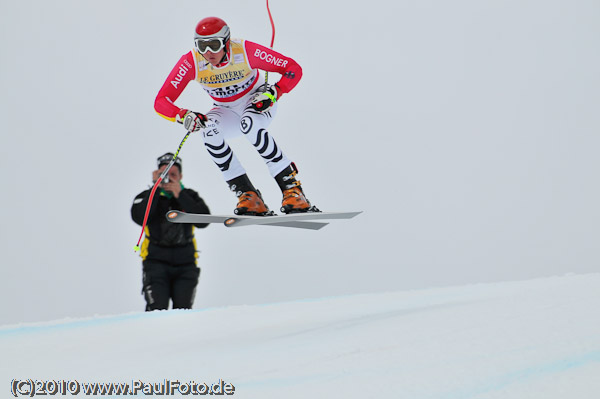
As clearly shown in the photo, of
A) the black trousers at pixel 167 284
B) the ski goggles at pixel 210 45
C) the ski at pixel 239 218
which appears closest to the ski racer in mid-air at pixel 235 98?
the ski goggles at pixel 210 45

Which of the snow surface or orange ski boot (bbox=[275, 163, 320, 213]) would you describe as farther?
orange ski boot (bbox=[275, 163, 320, 213])

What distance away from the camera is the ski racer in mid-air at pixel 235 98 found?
4.16 m

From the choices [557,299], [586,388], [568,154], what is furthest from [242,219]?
[568,154]

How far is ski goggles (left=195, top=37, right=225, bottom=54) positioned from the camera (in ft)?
13.3

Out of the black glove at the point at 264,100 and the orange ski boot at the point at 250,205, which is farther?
the orange ski boot at the point at 250,205

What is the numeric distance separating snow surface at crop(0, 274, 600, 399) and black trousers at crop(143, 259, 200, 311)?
1.88 feet

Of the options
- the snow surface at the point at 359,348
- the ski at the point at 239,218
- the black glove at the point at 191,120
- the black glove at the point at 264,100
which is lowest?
the snow surface at the point at 359,348

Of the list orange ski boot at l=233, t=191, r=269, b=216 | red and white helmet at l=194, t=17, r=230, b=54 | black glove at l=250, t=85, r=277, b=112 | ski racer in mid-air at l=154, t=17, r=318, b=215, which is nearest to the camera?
red and white helmet at l=194, t=17, r=230, b=54

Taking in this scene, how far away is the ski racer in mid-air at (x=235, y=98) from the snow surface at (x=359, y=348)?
905mm

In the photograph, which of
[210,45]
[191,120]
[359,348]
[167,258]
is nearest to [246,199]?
[191,120]

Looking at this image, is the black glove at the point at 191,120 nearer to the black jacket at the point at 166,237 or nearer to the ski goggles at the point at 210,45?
the ski goggles at the point at 210,45

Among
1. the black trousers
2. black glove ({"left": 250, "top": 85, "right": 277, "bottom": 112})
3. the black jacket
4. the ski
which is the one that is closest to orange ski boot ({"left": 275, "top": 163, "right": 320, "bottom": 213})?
the ski

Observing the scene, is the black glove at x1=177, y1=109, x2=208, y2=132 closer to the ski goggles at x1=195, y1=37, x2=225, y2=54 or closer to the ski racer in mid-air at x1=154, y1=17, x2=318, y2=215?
the ski racer in mid-air at x1=154, y1=17, x2=318, y2=215

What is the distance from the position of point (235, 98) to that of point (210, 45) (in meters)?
0.47
